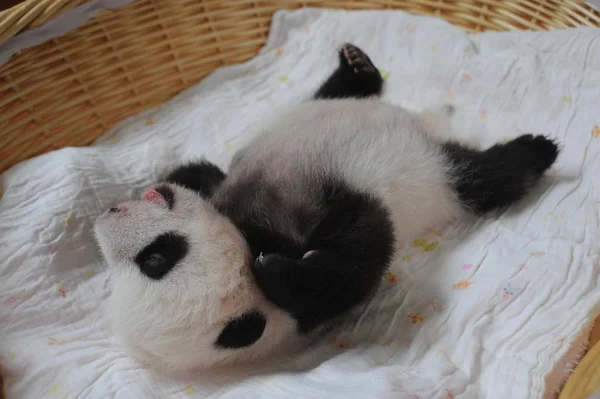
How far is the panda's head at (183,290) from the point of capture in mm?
929

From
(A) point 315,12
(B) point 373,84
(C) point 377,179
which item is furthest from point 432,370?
(A) point 315,12

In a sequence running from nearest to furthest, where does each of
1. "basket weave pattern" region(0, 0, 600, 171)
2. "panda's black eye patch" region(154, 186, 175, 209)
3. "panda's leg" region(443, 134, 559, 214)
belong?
"panda's black eye patch" region(154, 186, 175, 209) < "panda's leg" region(443, 134, 559, 214) < "basket weave pattern" region(0, 0, 600, 171)

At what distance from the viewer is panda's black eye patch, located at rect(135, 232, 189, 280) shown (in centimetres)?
94

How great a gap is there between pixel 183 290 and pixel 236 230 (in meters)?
0.18

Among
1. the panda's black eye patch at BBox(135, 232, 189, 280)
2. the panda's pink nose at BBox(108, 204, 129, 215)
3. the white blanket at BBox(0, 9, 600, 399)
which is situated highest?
the panda's pink nose at BBox(108, 204, 129, 215)

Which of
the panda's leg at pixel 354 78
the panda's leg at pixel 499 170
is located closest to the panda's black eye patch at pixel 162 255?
the panda's leg at pixel 499 170

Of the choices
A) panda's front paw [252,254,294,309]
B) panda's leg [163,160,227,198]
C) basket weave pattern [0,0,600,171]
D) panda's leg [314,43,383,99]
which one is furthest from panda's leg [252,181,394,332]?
basket weave pattern [0,0,600,171]

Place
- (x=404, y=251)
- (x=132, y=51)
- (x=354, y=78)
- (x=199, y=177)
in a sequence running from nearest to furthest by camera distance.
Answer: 1. (x=404, y=251)
2. (x=199, y=177)
3. (x=354, y=78)
4. (x=132, y=51)

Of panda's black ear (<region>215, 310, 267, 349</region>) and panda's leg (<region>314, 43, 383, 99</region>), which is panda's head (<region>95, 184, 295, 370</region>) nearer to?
panda's black ear (<region>215, 310, 267, 349</region>)

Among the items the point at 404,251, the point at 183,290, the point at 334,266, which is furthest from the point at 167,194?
the point at 404,251

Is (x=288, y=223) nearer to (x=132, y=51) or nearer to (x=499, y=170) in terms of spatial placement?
(x=499, y=170)

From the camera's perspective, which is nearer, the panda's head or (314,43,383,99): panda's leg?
the panda's head

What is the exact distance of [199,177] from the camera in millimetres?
1383

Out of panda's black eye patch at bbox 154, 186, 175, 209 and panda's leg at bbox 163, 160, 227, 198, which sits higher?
panda's black eye patch at bbox 154, 186, 175, 209
